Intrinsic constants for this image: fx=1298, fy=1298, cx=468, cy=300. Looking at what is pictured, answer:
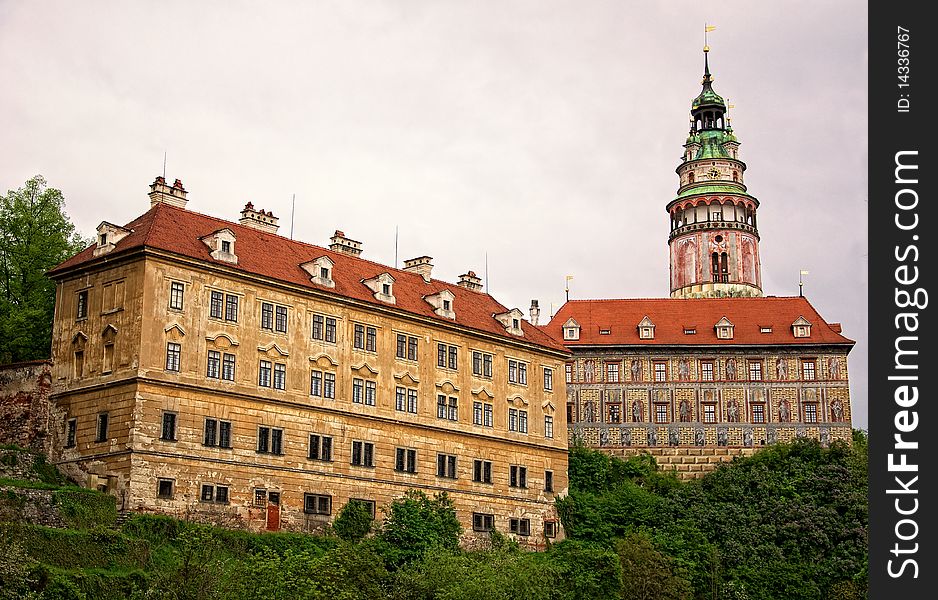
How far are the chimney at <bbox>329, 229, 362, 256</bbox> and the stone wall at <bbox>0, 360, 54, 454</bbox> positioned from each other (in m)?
16.6

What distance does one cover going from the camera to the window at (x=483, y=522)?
6266cm

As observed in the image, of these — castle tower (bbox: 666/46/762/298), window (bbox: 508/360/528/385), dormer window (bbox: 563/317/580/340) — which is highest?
castle tower (bbox: 666/46/762/298)

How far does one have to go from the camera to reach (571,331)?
82312 mm

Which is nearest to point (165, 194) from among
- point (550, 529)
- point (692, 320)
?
point (550, 529)

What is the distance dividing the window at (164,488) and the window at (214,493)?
1.39m

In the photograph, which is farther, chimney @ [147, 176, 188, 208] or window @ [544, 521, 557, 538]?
window @ [544, 521, 557, 538]

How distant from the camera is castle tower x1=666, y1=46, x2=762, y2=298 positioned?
98.2 meters

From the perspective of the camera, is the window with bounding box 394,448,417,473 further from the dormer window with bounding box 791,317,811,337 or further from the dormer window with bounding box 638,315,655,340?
the dormer window with bounding box 791,317,811,337

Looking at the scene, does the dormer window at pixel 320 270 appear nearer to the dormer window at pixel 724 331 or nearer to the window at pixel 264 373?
the window at pixel 264 373

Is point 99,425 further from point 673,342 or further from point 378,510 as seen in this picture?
point 673,342

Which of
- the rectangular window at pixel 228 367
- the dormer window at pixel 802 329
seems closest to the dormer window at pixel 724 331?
the dormer window at pixel 802 329

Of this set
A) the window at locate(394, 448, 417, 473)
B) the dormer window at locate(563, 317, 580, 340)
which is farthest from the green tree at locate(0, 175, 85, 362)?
the dormer window at locate(563, 317, 580, 340)

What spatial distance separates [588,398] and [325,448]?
26822 millimetres

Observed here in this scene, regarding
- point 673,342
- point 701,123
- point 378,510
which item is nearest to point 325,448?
point 378,510
